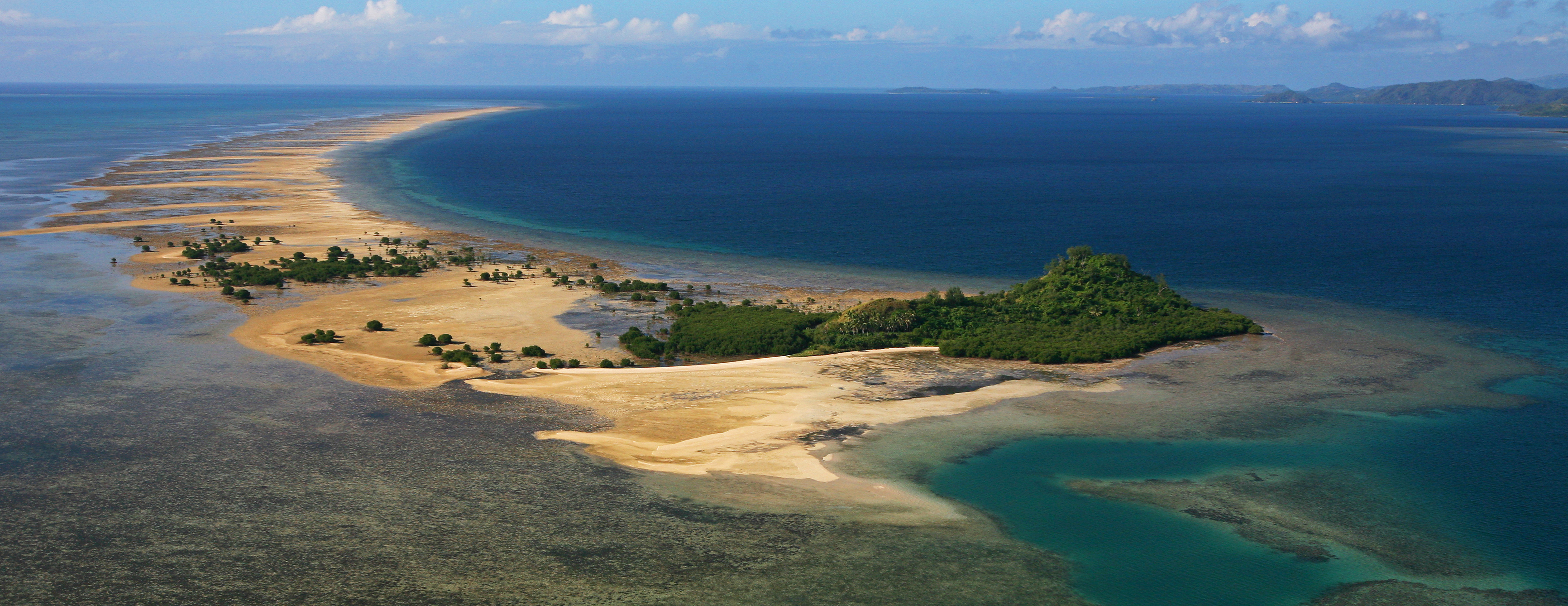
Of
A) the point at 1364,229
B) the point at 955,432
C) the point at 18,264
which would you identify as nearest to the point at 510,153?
the point at 18,264

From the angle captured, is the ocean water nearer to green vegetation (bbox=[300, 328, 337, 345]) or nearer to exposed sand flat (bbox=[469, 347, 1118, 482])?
exposed sand flat (bbox=[469, 347, 1118, 482])

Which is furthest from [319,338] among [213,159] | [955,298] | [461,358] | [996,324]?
[213,159]

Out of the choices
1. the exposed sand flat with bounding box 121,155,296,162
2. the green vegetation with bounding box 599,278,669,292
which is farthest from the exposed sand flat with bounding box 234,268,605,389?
the exposed sand flat with bounding box 121,155,296,162

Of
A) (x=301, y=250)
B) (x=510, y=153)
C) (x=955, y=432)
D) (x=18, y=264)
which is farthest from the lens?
(x=510, y=153)

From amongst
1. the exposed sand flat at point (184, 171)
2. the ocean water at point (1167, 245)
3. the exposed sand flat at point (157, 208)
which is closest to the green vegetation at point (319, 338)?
the ocean water at point (1167, 245)

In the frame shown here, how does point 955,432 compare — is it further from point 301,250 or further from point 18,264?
point 18,264

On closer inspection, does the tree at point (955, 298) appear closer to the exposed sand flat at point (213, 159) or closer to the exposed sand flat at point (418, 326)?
the exposed sand flat at point (418, 326)
